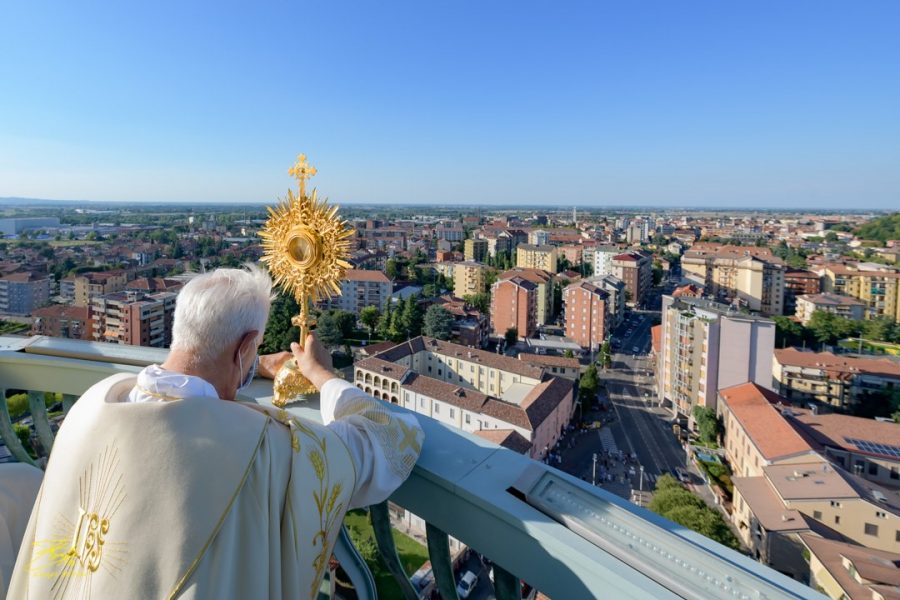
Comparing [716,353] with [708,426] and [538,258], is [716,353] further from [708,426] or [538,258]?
[538,258]

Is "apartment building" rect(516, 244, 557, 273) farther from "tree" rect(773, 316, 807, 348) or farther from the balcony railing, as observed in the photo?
the balcony railing

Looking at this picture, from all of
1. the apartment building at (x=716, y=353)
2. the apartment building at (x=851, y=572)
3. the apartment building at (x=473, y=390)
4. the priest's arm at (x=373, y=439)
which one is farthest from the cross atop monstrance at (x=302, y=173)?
the apartment building at (x=716, y=353)

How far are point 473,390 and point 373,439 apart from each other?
9.49 m

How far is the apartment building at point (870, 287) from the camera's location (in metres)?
18.7

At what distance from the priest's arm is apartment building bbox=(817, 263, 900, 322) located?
23547 millimetres

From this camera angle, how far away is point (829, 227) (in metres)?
51.1

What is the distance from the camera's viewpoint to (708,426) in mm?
9648

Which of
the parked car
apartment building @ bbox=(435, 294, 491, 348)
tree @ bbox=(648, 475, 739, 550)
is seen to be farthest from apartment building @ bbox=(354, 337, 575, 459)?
the parked car

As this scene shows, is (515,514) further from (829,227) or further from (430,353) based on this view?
(829,227)

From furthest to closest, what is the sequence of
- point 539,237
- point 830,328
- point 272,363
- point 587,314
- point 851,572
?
point 539,237 → point 830,328 → point 587,314 → point 851,572 → point 272,363

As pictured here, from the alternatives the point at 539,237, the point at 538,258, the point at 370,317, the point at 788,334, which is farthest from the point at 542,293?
the point at 539,237

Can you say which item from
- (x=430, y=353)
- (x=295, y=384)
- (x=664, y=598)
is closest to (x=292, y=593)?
(x=664, y=598)

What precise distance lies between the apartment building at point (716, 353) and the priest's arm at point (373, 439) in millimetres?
11303

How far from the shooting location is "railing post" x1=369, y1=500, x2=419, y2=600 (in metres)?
0.69
